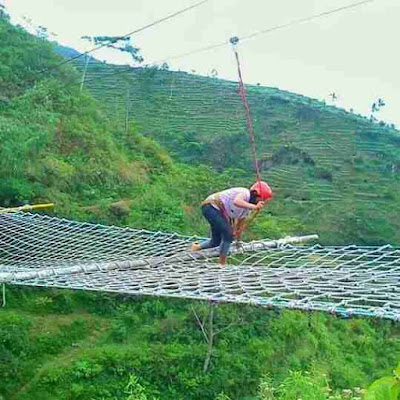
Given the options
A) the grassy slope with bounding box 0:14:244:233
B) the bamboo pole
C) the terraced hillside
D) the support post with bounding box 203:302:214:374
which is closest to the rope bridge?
the bamboo pole

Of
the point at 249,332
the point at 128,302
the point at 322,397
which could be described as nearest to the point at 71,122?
the point at 128,302

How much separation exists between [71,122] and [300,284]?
16.6 ft

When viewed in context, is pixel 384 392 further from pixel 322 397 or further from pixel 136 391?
pixel 136 391

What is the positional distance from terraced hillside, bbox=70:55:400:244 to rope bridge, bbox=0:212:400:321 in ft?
21.3

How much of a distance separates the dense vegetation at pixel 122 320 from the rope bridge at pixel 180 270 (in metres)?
0.62

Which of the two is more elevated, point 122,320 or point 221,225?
point 221,225

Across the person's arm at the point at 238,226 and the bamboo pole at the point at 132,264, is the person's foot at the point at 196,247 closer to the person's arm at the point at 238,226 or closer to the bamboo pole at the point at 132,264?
the bamboo pole at the point at 132,264

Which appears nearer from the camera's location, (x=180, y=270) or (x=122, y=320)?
(x=180, y=270)

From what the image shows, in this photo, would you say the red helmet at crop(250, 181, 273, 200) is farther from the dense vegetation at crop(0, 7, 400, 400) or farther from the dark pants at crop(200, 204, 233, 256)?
the dense vegetation at crop(0, 7, 400, 400)

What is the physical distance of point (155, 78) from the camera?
47.6 ft

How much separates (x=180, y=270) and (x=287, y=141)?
10.9m

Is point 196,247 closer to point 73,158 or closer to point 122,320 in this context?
point 122,320

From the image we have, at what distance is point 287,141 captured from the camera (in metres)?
13.4

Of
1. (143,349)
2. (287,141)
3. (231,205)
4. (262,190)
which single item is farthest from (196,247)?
A: (287,141)
